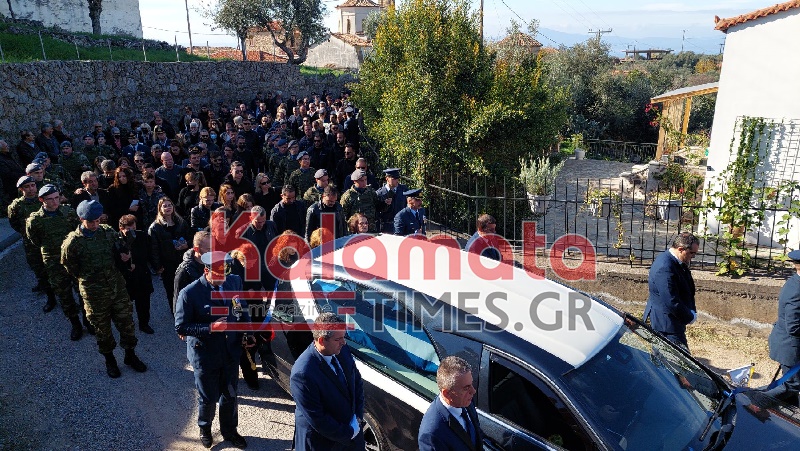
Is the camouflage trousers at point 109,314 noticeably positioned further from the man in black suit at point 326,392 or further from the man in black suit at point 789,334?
the man in black suit at point 789,334

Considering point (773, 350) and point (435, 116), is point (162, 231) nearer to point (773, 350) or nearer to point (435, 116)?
point (435, 116)

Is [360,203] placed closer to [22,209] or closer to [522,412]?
[22,209]

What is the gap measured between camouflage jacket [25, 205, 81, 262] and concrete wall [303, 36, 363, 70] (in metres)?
39.7

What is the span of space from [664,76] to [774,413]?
28699 mm

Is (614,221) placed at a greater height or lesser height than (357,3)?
lesser

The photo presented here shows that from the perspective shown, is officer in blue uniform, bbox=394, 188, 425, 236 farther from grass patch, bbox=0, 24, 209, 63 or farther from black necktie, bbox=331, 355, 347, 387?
grass patch, bbox=0, 24, 209, 63

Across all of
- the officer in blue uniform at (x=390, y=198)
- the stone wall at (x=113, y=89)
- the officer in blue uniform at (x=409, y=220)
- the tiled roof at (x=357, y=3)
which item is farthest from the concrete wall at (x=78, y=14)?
the tiled roof at (x=357, y=3)

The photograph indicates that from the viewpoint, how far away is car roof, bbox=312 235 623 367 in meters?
3.36

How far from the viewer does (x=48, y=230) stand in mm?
5789

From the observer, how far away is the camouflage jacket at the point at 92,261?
5113 mm

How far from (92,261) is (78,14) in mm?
24183

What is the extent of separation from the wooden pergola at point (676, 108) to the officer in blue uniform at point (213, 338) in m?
16.7

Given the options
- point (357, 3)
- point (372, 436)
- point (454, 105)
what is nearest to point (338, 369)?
point (372, 436)

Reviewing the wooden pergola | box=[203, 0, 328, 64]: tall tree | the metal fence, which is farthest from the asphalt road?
box=[203, 0, 328, 64]: tall tree
